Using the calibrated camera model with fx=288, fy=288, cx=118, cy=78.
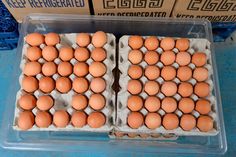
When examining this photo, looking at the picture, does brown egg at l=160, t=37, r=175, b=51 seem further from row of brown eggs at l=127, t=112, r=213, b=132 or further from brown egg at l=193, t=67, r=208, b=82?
row of brown eggs at l=127, t=112, r=213, b=132

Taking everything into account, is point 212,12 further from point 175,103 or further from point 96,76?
point 96,76

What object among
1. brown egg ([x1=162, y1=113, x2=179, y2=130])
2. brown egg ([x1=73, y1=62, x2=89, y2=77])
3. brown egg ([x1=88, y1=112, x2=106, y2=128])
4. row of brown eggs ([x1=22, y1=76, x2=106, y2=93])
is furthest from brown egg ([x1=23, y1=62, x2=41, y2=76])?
brown egg ([x1=162, y1=113, x2=179, y2=130])

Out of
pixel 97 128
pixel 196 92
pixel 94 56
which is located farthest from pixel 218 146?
pixel 94 56

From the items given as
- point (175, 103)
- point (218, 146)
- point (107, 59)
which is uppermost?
point (107, 59)

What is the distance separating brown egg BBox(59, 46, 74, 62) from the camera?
98 cm

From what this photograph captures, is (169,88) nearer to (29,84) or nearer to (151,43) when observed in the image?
(151,43)

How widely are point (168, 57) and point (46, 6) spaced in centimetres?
50

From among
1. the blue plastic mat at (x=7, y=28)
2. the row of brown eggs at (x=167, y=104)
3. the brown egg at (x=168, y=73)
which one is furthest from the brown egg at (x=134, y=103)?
the blue plastic mat at (x=7, y=28)

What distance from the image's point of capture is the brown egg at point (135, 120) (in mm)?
915

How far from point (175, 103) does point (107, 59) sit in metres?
0.27

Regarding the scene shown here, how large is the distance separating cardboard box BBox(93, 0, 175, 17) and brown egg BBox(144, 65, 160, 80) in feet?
0.82

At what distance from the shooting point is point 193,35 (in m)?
1.21

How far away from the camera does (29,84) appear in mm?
949

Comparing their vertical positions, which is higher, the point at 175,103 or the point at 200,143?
the point at 175,103
